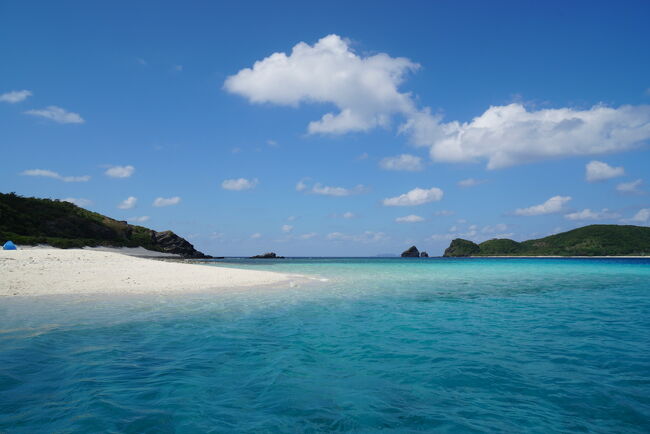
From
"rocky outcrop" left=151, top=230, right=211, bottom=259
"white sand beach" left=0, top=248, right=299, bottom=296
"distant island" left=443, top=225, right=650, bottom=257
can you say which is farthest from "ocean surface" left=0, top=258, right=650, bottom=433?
"distant island" left=443, top=225, right=650, bottom=257

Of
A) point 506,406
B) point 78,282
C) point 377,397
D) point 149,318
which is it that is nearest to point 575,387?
point 506,406

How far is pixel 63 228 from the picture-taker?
274 feet

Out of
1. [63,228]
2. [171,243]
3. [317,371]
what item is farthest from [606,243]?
[63,228]

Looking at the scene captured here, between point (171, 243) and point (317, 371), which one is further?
point (171, 243)

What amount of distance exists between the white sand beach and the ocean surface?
621 centimetres

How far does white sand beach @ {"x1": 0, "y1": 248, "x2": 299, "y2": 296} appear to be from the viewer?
2028 centimetres

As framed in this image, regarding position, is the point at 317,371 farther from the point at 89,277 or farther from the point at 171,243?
the point at 171,243

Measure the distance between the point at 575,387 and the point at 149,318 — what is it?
1359cm

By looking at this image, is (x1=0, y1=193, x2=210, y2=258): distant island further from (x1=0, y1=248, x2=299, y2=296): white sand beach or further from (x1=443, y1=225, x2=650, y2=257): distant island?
(x1=443, y1=225, x2=650, y2=257): distant island

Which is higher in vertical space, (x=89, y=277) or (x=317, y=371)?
(x=89, y=277)

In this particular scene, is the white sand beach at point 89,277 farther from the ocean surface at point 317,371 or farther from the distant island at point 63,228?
the distant island at point 63,228

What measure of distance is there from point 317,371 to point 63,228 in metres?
100

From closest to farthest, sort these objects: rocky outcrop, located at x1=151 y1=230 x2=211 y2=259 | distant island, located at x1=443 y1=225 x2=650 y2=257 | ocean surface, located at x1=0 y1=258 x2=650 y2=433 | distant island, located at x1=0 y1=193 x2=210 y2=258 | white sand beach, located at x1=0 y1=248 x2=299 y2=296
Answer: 1. ocean surface, located at x1=0 y1=258 x2=650 y2=433
2. white sand beach, located at x1=0 y1=248 x2=299 y2=296
3. distant island, located at x1=0 y1=193 x2=210 y2=258
4. rocky outcrop, located at x1=151 y1=230 x2=211 y2=259
5. distant island, located at x1=443 y1=225 x2=650 y2=257

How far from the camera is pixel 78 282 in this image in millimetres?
22203
